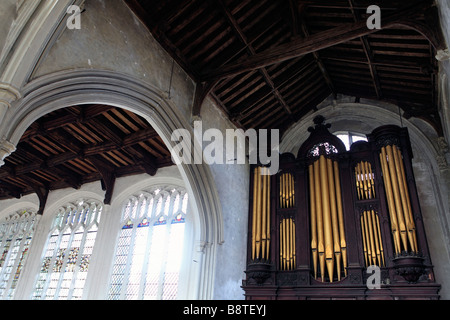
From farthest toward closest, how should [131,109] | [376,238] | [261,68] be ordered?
[261,68]
[376,238]
[131,109]

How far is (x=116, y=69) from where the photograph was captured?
5.09 m

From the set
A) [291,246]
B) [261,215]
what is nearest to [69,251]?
[261,215]

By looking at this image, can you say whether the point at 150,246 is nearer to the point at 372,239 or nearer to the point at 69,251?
the point at 69,251

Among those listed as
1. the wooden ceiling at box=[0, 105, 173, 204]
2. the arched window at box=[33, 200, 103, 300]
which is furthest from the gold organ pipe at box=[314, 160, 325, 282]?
the arched window at box=[33, 200, 103, 300]

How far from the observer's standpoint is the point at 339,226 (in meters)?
6.31

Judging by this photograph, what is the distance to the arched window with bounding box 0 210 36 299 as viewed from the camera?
34.5 ft

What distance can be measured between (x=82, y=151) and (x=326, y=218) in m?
6.02

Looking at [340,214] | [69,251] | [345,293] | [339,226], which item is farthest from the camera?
[69,251]

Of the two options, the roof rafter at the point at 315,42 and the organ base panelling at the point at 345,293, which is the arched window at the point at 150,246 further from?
the roof rafter at the point at 315,42

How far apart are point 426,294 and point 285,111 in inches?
190

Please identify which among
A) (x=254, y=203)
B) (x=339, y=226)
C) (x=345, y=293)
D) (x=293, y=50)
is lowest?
(x=345, y=293)

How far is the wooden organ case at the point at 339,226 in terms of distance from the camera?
5559mm

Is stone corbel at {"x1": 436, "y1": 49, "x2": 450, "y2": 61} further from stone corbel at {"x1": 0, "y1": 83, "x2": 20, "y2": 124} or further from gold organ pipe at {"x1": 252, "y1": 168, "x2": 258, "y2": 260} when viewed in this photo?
stone corbel at {"x1": 0, "y1": 83, "x2": 20, "y2": 124}
